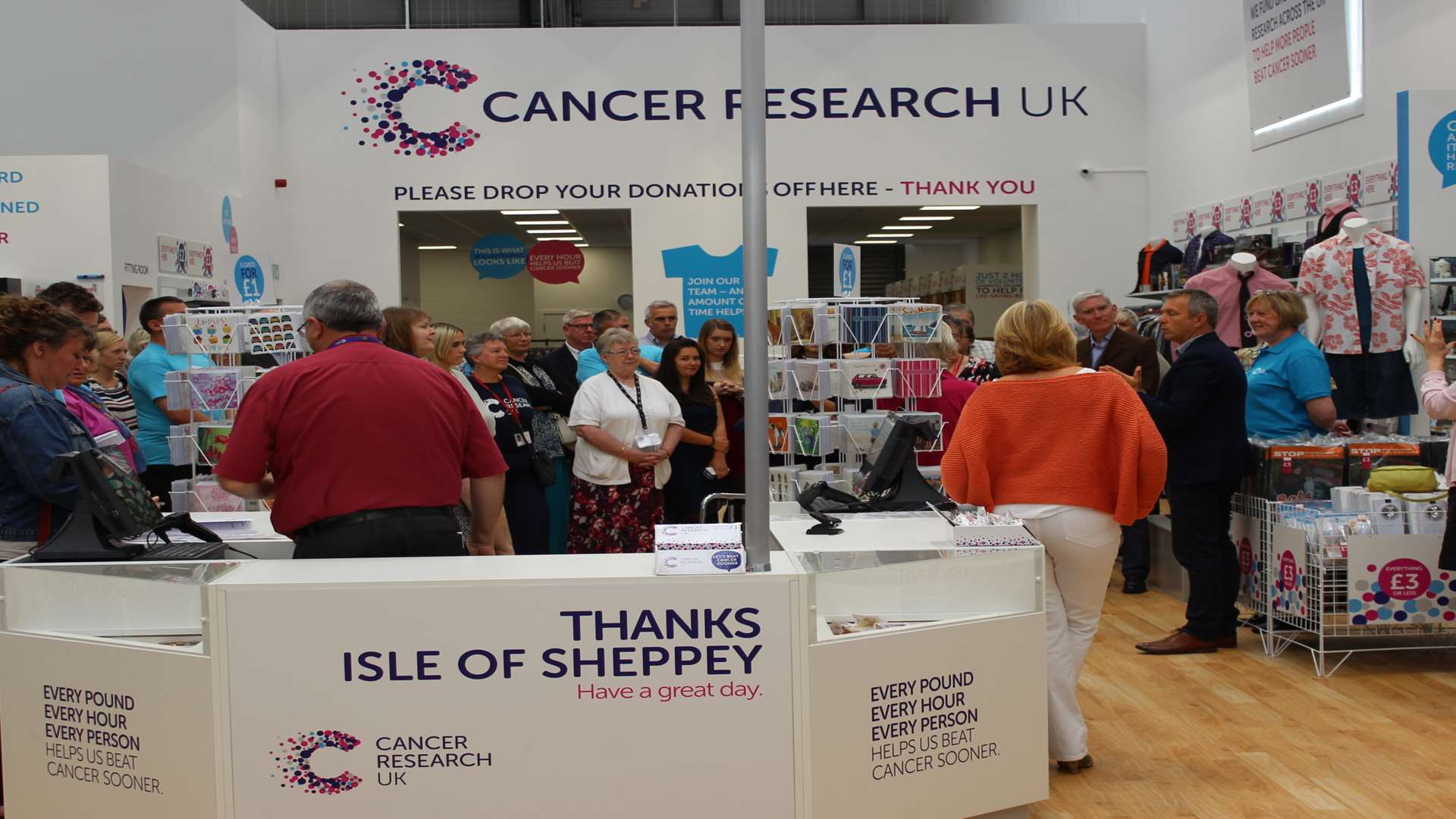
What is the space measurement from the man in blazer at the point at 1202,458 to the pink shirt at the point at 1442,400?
68 cm

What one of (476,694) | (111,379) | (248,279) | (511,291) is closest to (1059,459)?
(476,694)

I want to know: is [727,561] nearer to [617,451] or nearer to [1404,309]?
[617,451]

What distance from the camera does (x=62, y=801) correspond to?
2881 mm

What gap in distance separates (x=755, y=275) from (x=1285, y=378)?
326 cm

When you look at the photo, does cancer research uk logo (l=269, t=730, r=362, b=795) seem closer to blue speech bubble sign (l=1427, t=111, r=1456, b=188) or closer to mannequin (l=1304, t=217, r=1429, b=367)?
mannequin (l=1304, t=217, r=1429, b=367)

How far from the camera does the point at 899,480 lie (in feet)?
12.2

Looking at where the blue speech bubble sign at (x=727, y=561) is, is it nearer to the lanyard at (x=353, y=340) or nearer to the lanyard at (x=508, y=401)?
the lanyard at (x=353, y=340)

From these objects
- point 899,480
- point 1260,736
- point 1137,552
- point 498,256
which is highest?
point 498,256

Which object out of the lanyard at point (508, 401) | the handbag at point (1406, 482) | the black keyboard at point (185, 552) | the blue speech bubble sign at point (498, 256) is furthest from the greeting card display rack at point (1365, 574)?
the blue speech bubble sign at point (498, 256)

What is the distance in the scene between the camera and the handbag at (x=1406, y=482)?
4.68m

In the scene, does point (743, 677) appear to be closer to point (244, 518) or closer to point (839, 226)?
point (244, 518)

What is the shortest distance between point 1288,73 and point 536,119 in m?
5.42

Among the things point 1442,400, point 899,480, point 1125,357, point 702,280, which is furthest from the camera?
point 702,280

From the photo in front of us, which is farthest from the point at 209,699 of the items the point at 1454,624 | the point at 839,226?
the point at 839,226
